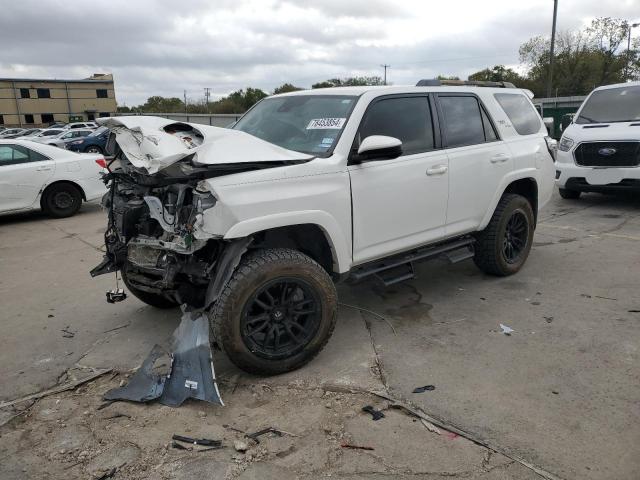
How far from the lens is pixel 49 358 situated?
400 cm

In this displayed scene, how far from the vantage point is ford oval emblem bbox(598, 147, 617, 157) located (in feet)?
28.5

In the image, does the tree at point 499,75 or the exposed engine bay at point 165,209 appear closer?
the exposed engine bay at point 165,209

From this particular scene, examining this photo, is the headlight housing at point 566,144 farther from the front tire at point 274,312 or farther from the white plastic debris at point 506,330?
the front tire at point 274,312

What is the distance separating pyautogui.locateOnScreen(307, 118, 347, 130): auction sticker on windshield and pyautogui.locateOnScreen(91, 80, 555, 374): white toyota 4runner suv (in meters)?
0.01

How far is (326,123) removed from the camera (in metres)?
4.06

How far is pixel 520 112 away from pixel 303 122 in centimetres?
271

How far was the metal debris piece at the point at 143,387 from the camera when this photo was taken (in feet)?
10.9

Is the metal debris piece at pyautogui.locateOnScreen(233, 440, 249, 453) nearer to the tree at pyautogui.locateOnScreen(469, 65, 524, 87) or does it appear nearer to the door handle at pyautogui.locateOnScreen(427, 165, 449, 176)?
the door handle at pyautogui.locateOnScreen(427, 165, 449, 176)

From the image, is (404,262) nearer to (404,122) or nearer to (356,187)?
(356,187)

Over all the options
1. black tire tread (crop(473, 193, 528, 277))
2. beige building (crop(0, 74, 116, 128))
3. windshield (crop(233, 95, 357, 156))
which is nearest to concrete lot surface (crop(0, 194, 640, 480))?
black tire tread (crop(473, 193, 528, 277))

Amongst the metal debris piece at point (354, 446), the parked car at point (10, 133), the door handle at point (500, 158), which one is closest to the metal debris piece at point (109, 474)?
the metal debris piece at point (354, 446)

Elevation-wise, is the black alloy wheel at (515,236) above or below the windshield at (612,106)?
below

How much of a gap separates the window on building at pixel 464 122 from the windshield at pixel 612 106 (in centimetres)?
551

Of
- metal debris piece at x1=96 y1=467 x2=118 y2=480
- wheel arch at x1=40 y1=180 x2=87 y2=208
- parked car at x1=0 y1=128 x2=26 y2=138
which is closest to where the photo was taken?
metal debris piece at x1=96 y1=467 x2=118 y2=480
